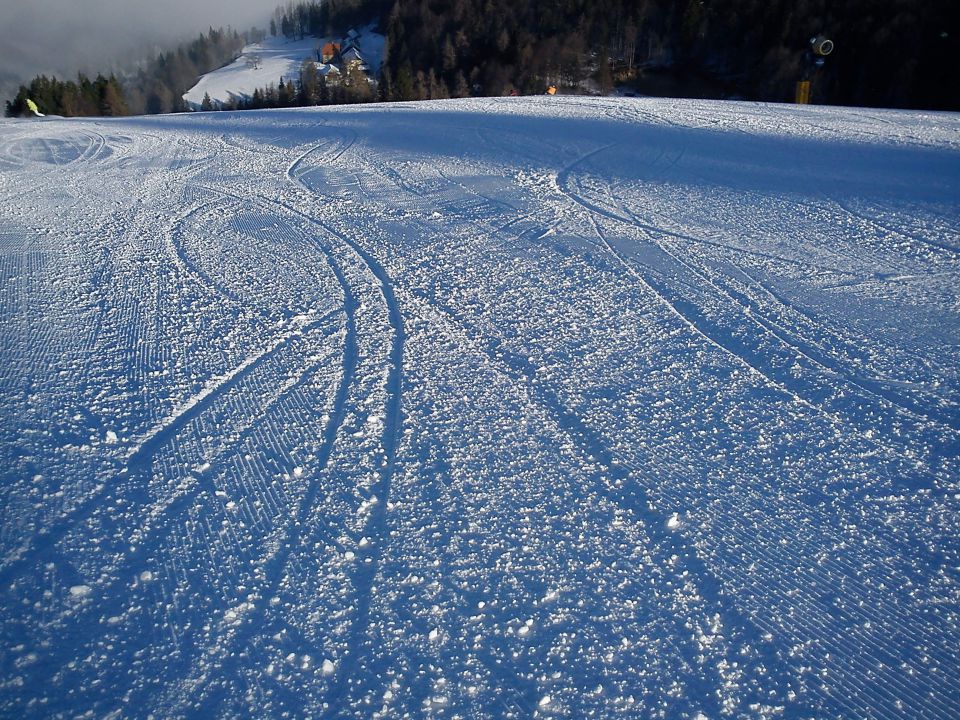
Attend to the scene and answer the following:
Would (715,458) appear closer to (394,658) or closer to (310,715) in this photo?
(394,658)

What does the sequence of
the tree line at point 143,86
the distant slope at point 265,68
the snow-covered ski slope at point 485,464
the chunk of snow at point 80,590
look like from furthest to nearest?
the distant slope at point 265,68
the tree line at point 143,86
the chunk of snow at point 80,590
the snow-covered ski slope at point 485,464

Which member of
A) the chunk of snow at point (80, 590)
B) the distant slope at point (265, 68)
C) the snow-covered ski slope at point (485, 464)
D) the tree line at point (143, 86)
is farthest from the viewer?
the distant slope at point (265, 68)

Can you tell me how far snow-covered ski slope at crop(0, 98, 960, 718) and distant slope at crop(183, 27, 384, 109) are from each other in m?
64.8

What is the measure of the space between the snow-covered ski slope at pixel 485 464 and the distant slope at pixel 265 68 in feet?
213

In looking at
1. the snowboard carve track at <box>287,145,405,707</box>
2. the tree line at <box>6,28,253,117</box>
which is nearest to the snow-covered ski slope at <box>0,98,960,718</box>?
the snowboard carve track at <box>287,145,405,707</box>

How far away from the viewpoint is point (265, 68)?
74438mm

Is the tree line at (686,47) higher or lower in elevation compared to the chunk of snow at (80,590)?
higher

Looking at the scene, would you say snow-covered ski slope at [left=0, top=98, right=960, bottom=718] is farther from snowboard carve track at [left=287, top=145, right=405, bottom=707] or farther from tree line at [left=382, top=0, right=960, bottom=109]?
tree line at [left=382, top=0, right=960, bottom=109]

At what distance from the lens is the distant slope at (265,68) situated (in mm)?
64312

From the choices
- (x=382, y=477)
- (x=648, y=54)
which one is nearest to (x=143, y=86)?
(x=648, y=54)

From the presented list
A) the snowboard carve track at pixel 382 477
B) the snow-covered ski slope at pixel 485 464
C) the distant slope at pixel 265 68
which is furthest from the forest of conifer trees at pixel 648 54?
the snowboard carve track at pixel 382 477

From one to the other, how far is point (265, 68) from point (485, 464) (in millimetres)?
87083

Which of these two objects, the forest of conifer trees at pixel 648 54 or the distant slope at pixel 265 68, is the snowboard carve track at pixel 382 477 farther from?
the distant slope at pixel 265 68

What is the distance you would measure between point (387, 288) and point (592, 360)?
1.93m
